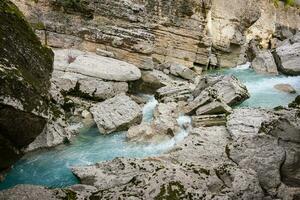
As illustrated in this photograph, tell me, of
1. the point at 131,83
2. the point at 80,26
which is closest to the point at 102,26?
→ the point at 80,26

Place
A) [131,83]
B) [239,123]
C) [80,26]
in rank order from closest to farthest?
1. [239,123]
2. [131,83]
3. [80,26]

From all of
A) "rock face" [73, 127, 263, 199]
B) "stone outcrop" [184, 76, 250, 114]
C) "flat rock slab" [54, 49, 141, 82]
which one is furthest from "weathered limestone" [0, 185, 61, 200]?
"flat rock slab" [54, 49, 141, 82]

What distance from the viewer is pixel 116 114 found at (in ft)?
44.3

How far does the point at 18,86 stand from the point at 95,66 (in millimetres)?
8734

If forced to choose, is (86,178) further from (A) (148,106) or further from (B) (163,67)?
(B) (163,67)

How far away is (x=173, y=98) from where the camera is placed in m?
15.8

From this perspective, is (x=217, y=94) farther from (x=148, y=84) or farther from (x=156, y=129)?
(x=148, y=84)

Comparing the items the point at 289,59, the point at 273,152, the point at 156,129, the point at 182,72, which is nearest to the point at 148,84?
the point at 182,72

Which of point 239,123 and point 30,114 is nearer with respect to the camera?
point 30,114

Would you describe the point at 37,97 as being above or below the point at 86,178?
above

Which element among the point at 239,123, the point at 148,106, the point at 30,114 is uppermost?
the point at 30,114

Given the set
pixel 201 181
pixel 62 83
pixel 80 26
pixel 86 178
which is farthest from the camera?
pixel 80 26

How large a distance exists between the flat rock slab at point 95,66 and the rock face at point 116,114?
2.15 meters

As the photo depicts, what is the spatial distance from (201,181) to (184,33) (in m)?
15.0
